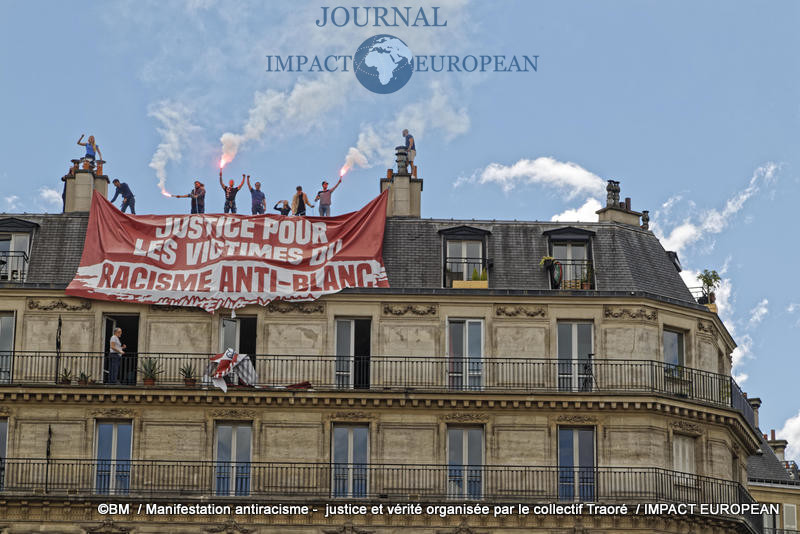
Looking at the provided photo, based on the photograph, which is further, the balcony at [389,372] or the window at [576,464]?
the balcony at [389,372]

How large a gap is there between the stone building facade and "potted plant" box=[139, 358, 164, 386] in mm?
195

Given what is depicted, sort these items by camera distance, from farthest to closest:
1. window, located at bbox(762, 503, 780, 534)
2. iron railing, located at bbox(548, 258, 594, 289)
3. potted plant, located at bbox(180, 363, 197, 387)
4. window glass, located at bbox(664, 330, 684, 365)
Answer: window, located at bbox(762, 503, 780, 534) < iron railing, located at bbox(548, 258, 594, 289) < window glass, located at bbox(664, 330, 684, 365) < potted plant, located at bbox(180, 363, 197, 387)

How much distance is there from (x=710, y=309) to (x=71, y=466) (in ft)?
73.8

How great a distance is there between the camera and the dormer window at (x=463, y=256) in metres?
59.3

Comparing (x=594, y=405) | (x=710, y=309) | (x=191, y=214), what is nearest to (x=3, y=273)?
(x=191, y=214)

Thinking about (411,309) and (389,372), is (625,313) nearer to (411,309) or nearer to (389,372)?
(411,309)

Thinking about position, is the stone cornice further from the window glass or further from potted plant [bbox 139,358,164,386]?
the window glass

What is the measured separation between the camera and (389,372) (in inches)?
2266

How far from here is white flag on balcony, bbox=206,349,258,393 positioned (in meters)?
57.1

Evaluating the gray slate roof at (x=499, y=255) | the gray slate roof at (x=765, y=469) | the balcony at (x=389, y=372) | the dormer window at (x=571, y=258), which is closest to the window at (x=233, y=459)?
the balcony at (x=389, y=372)

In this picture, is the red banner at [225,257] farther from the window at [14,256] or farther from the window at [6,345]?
the window at [6,345]

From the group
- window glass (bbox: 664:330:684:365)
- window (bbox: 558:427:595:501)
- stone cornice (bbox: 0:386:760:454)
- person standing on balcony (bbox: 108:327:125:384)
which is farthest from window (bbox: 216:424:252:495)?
window glass (bbox: 664:330:684:365)

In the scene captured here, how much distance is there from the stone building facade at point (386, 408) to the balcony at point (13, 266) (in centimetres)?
8

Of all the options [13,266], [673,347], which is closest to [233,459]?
[13,266]
